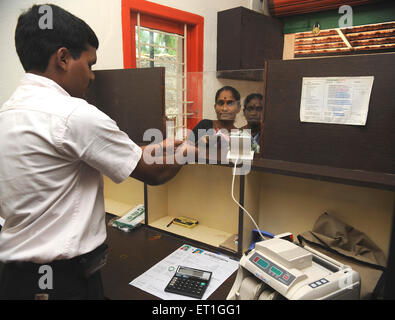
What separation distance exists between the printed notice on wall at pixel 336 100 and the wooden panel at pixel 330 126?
17 mm

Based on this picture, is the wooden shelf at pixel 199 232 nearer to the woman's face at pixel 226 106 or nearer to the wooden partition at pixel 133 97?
the wooden partition at pixel 133 97

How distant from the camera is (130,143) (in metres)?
0.96

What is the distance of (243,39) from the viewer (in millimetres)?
3047

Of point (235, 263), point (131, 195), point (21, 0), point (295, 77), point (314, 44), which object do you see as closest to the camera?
point (295, 77)

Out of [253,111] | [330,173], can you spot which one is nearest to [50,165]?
[330,173]

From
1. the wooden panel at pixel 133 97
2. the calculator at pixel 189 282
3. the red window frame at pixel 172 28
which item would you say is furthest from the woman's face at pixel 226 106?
the calculator at pixel 189 282

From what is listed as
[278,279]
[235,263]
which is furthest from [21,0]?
[278,279]

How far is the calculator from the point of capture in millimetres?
1080

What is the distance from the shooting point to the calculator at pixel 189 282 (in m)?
1.08

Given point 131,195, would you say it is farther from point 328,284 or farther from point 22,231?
point 328,284

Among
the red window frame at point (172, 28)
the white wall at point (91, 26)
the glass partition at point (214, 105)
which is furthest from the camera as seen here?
the red window frame at point (172, 28)

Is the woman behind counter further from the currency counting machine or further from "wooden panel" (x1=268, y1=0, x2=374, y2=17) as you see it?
"wooden panel" (x1=268, y1=0, x2=374, y2=17)
